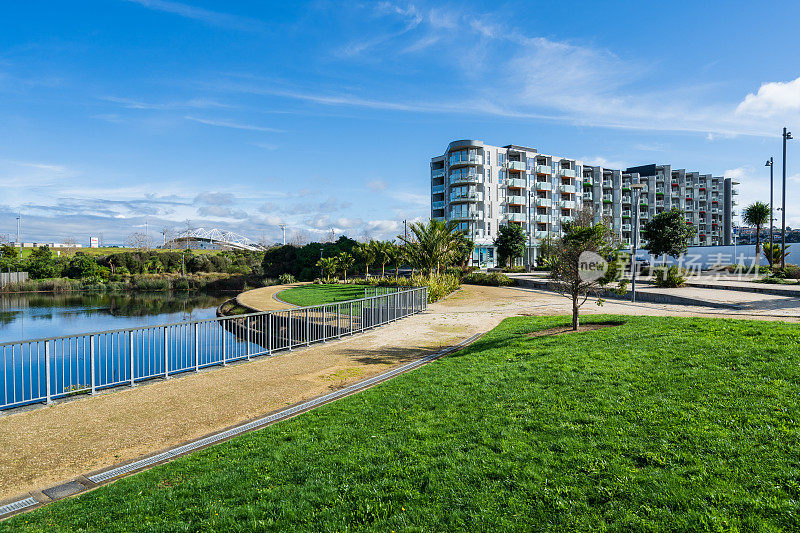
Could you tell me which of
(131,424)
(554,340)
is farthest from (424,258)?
(131,424)

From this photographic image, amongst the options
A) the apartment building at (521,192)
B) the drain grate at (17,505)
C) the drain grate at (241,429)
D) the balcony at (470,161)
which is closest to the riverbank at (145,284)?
the apartment building at (521,192)

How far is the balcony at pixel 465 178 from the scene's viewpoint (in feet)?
199

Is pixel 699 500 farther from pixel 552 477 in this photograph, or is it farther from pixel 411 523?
pixel 411 523

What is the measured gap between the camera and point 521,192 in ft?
216

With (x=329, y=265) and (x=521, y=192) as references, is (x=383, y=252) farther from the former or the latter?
(x=521, y=192)

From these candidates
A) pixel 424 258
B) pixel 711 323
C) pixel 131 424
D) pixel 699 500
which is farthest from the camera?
pixel 424 258

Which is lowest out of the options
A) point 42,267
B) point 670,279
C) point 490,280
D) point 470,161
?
point 490,280

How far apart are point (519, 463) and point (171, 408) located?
6050mm

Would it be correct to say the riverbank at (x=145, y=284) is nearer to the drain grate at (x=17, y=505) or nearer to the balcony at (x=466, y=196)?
the balcony at (x=466, y=196)

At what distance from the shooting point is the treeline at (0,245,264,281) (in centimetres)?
6725

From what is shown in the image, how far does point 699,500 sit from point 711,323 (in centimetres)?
851

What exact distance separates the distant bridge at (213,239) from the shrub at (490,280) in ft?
284

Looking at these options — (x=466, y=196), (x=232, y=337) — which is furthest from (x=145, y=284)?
(x=232, y=337)

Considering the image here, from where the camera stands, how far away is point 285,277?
5378 cm
